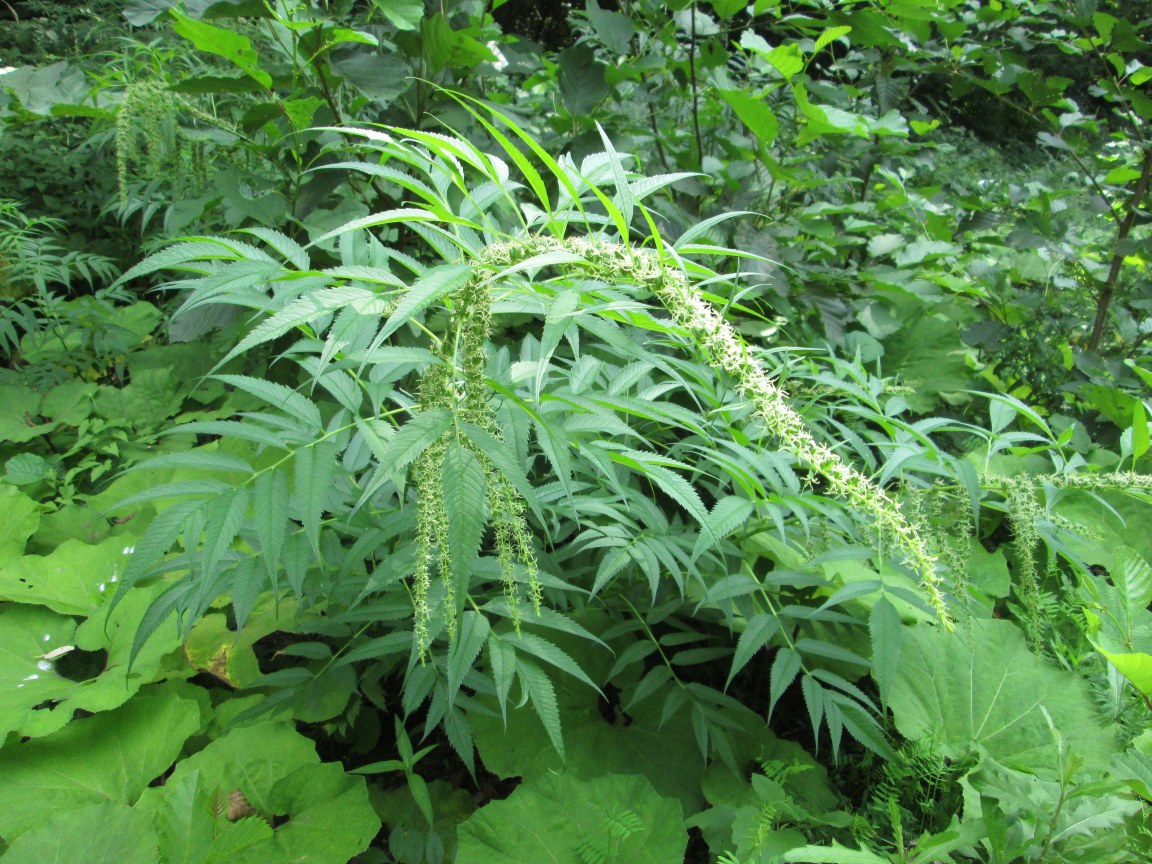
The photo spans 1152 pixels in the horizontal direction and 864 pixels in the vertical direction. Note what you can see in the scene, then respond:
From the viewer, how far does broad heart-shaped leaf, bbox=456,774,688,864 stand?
1388 mm

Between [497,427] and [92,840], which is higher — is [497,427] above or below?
above

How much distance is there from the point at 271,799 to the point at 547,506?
83 centimetres

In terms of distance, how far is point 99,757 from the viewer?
1.60 m

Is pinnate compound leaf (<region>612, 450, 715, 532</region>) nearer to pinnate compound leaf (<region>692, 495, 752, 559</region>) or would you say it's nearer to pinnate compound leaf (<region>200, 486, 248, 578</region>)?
pinnate compound leaf (<region>692, 495, 752, 559</region>)

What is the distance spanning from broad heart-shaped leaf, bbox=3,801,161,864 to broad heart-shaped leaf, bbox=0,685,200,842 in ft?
0.64

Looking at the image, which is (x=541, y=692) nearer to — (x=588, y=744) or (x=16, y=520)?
(x=588, y=744)

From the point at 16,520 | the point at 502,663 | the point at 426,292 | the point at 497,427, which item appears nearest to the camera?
the point at 426,292

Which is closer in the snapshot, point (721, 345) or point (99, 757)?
point (721, 345)

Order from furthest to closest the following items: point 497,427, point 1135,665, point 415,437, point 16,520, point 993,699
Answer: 1. point 16,520
2. point 993,699
3. point 1135,665
4. point 497,427
5. point 415,437

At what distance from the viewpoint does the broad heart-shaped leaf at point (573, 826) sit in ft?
4.55

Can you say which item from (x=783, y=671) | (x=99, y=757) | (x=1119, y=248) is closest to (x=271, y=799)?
(x=99, y=757)

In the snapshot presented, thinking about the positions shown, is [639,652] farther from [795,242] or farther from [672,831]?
[795,242]

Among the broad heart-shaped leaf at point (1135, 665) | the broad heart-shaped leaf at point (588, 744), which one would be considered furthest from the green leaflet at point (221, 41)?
the broad heart-shaped leaf at point (1135, 665)

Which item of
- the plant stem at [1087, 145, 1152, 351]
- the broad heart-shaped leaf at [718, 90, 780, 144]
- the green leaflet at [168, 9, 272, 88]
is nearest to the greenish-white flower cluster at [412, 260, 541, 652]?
the green leaflet at [168, 9, 272, 88]
